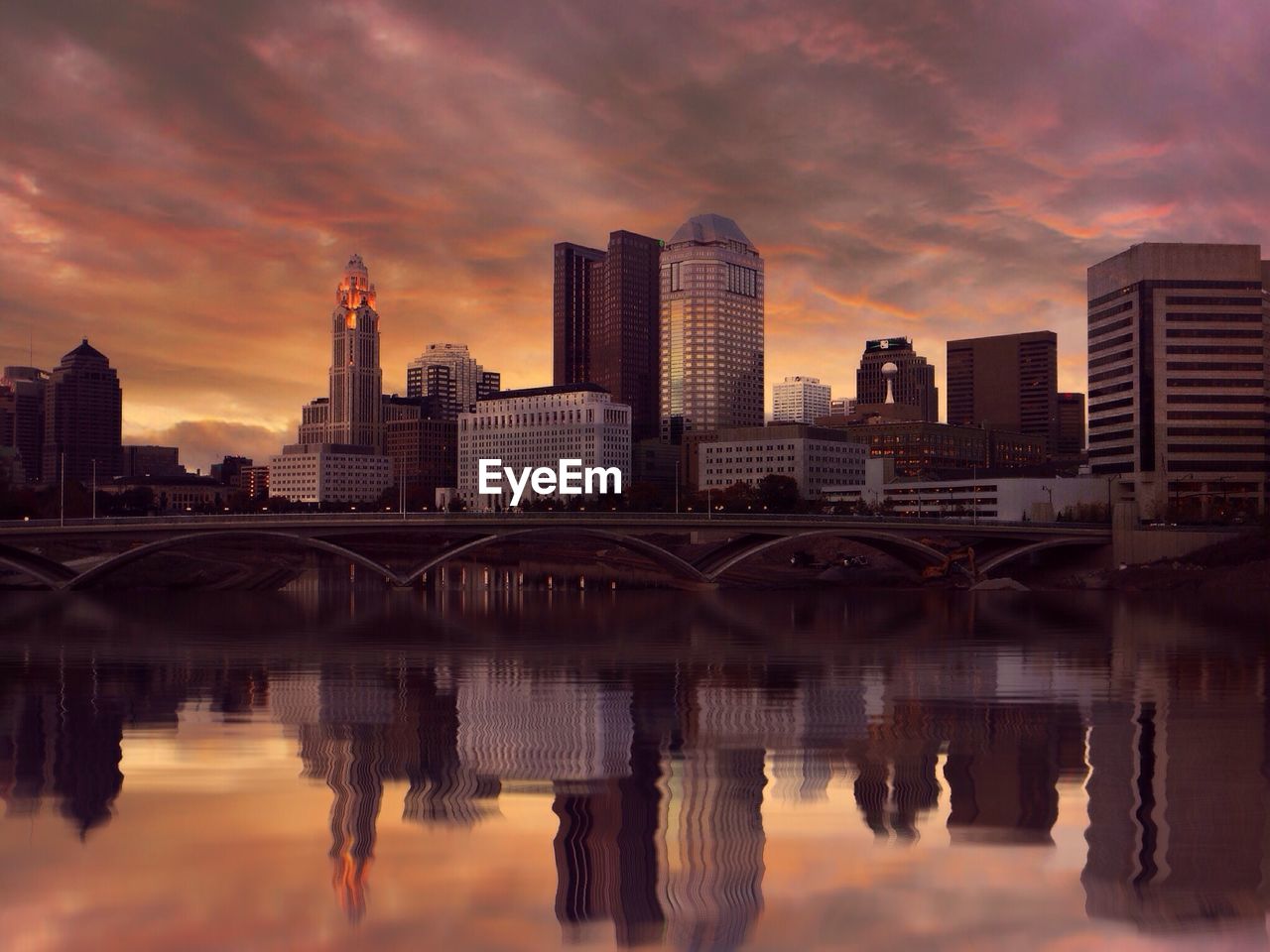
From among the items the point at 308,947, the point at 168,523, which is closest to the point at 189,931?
the point at 308,947

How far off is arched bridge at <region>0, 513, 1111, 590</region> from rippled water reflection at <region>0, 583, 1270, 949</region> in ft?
231

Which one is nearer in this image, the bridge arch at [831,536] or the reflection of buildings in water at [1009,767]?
the reflection of buildings in water at [1009,767]

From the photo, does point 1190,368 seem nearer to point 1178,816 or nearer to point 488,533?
point 488,533

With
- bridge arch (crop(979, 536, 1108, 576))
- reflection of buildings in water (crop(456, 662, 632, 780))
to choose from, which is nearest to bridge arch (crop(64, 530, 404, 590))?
bridge arch (crop(979, 536, 1108, 576))

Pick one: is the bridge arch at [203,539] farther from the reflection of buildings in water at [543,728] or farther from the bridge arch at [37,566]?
the reflection of buildings in water at [543,728]

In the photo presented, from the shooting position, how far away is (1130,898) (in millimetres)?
15227

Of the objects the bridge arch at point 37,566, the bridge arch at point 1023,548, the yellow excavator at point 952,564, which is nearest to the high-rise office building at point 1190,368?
the bridge arch at point 1023,548

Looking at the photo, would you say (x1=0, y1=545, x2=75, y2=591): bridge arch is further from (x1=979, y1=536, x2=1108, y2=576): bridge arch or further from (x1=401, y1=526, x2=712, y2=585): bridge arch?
(x1=979, y1=536, x2=1108, y2=576): bridge arch

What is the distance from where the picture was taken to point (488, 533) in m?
125

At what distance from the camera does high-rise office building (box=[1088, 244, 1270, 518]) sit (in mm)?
175000

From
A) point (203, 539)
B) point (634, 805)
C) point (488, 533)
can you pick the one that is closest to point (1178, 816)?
point (634, 805)

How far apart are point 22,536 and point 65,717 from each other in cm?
9279

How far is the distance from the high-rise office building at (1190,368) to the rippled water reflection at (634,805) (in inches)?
5789

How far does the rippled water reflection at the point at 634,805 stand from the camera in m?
14.5
